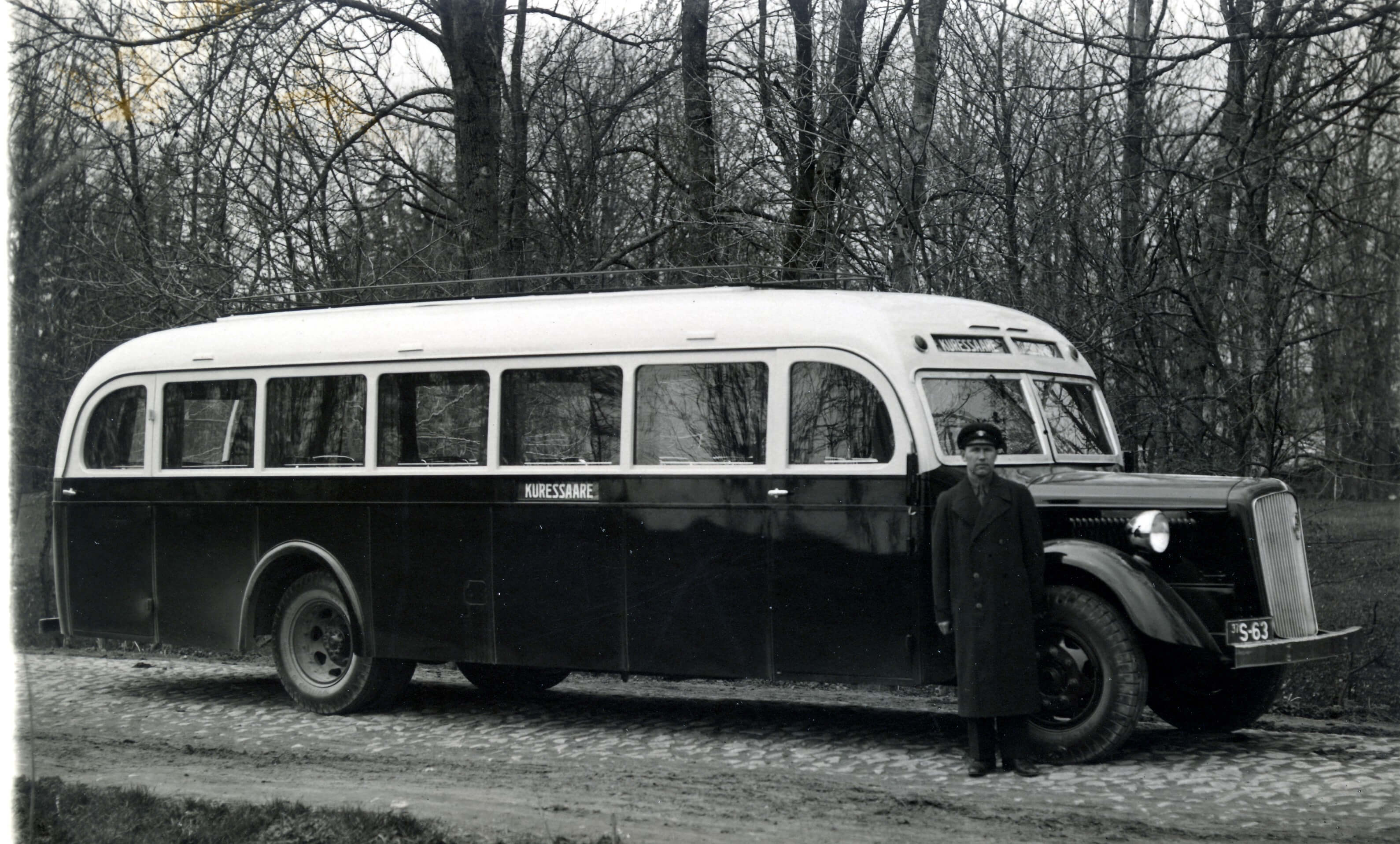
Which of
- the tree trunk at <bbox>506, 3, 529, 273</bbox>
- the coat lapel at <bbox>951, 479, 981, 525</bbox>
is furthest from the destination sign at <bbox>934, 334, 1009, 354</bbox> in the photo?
the tree trunk at <bbox>506, 3, 529, 273</bbox>

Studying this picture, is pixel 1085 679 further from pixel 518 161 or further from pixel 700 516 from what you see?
pixel 518 161

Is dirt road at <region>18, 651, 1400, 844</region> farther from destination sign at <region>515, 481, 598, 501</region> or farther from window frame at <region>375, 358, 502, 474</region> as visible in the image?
window frame at <region>375, 358, 502, 474</region>

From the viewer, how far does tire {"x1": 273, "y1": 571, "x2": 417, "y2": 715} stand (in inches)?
434

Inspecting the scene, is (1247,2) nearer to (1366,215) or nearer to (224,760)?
(1366,215)

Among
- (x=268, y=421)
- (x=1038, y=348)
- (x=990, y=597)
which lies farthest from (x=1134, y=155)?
(x=268, y=421)

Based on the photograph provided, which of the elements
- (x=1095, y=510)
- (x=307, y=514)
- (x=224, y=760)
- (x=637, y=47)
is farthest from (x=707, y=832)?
(x=637, y=47)

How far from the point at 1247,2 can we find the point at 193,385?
8.54 m

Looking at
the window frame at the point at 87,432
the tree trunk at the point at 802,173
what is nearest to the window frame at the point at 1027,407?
the tree trunk at the point at 802,173

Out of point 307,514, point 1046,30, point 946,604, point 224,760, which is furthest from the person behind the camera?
point 1046,30

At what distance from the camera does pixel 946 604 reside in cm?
841

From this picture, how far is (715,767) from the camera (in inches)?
342

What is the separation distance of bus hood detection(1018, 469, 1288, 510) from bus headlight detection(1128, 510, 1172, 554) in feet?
0.22

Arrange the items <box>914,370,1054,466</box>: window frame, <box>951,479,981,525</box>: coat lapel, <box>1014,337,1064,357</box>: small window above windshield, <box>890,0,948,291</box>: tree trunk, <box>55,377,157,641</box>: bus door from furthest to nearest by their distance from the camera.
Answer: <box>890,0,948,291</box>: tree trunk → <box>55,377,157,641</box>: bus door → <box>1014,337,1064,357</box>: small window above windshield → <box>914,370,1054,466</box>: window frame → <box>951,479,981,525</box>: coat lapel

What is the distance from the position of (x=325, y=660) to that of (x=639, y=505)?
9.91ft
